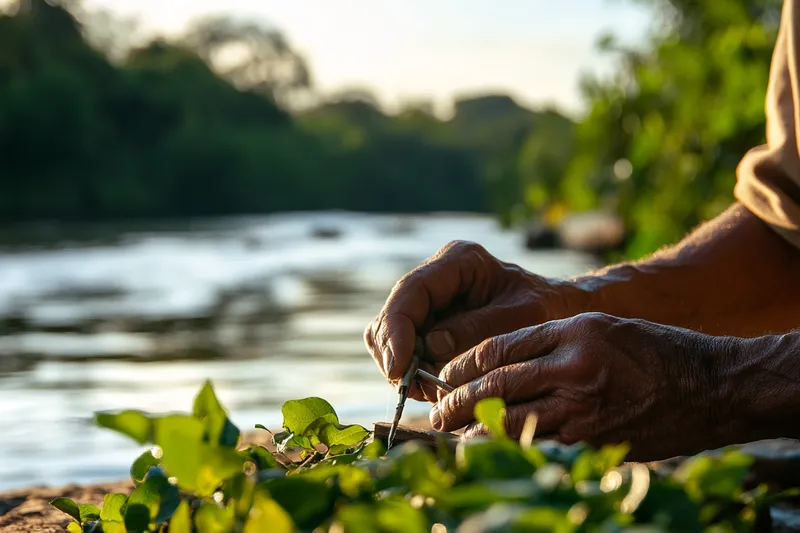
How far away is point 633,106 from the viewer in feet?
48.7

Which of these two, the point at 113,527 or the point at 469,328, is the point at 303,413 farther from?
the point at 469,328

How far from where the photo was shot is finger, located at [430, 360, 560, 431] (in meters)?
1.42

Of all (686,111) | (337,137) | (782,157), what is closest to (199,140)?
(337,137)

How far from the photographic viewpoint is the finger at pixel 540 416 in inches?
56.0

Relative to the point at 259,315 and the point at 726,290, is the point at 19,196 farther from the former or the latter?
the point at 726,290

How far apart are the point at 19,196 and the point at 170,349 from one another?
130ft

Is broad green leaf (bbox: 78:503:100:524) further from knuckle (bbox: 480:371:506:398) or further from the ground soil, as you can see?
knuckle (bbox: 480:371:506:398)

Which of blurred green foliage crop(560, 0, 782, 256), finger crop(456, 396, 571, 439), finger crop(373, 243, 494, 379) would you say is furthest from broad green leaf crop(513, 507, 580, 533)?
blurred green foliage crop(560, 0, 782, 256)

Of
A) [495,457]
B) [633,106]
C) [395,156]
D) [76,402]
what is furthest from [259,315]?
[395,156]

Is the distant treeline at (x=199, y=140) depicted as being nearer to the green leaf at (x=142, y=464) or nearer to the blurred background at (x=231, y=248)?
the blurred background at (x=231, y=248)

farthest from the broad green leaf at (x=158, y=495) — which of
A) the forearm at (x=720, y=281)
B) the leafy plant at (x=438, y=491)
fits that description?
the forearm at (x=720, y=281)

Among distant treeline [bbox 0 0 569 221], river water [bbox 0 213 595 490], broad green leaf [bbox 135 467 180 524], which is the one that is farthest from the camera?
distant treeline [bbox 0 0 569 221]

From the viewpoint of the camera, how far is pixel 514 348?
4.79 feet

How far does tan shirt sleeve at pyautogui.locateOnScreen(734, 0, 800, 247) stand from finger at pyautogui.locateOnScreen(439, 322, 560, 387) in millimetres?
1142
